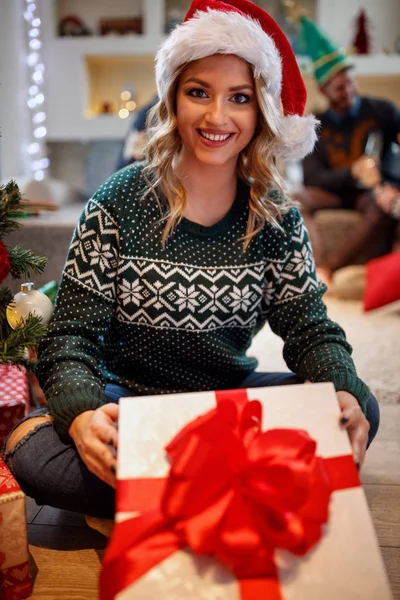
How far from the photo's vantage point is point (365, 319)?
265 centimetres

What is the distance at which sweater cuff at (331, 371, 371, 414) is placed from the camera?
3.32 ft

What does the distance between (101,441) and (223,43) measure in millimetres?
701

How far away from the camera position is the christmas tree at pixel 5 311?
990 mm

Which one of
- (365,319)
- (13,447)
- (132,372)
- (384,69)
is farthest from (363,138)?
(13,447)

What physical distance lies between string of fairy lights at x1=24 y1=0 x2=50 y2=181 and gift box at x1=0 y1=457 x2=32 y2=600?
11.5 feet

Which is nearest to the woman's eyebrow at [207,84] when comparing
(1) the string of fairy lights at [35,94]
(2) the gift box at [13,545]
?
(2) the gift box at [13,545]

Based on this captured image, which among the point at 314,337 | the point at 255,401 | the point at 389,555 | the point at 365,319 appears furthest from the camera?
the point at 365,319

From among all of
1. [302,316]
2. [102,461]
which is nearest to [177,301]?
[302,316]

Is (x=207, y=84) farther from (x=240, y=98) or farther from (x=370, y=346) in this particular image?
(x=370, y=346)

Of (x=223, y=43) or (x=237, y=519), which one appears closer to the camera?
(x=237, y=519)

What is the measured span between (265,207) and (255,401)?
50cm

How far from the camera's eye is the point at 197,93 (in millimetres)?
1121

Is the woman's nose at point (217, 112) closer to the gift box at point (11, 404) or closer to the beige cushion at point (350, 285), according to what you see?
the gift box at point (11, 404)

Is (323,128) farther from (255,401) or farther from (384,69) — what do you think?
(255,401)
